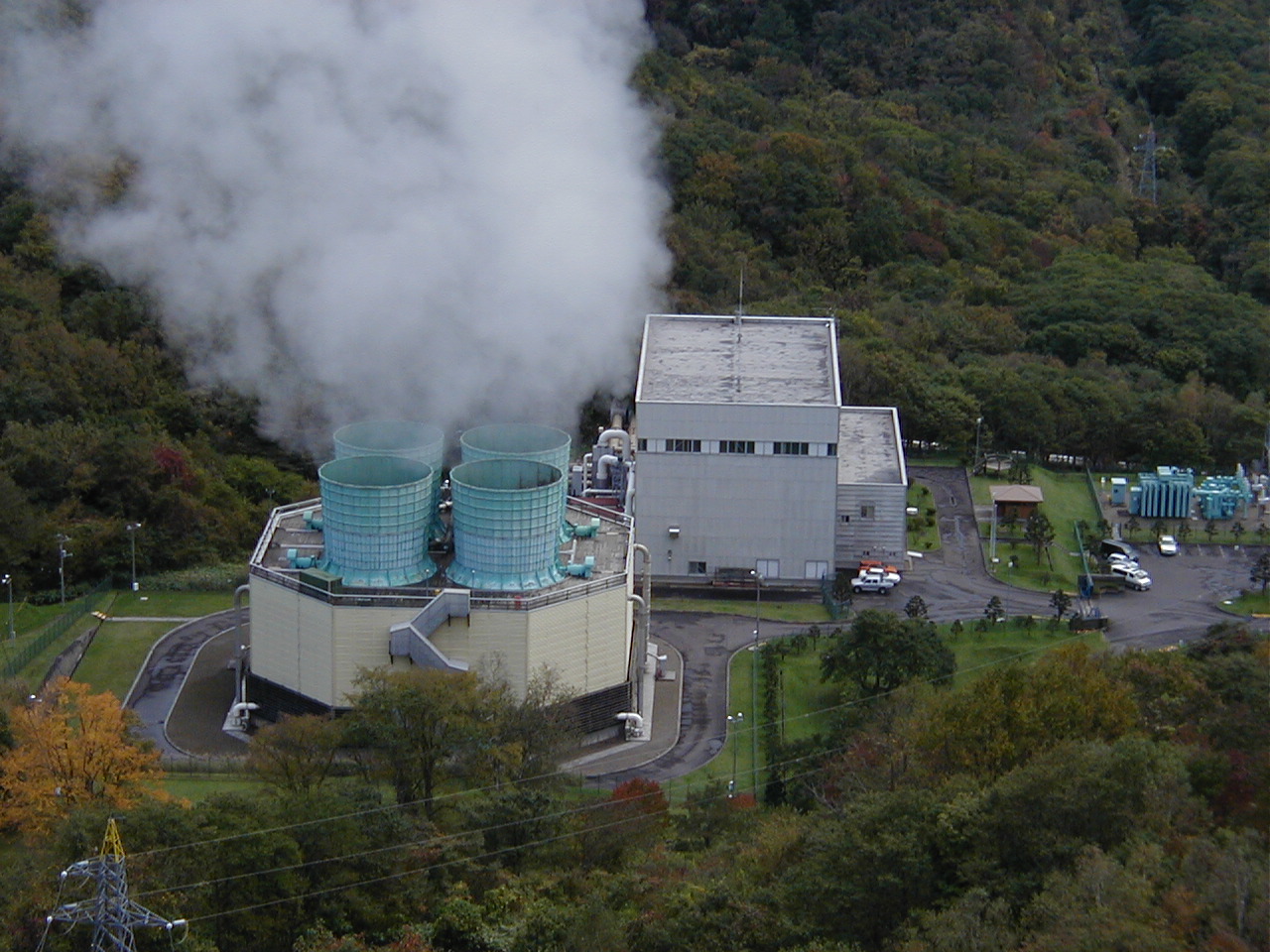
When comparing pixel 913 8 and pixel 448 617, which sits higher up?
pixel 913 8

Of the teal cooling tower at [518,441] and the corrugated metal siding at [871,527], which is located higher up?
the teal cooling tower at [518,441]

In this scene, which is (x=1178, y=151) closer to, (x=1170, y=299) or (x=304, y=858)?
(x=1170, y=299)

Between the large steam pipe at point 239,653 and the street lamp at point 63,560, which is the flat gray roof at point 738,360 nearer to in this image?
the large steam pipe at point 239,653

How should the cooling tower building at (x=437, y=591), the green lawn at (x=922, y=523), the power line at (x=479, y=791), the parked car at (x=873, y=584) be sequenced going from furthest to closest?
the green lawn at (x=922, y=523), the parked car at (x=873, y=584), the cooling tower building at (x=437, y=591), the power line at (x=479, y=791)

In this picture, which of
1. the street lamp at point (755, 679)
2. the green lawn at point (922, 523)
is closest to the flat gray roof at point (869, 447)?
the green lawn at point (922, 523)

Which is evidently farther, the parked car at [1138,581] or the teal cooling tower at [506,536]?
the parked car at [1138,581]

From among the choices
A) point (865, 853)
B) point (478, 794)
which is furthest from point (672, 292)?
point (865, 853)
